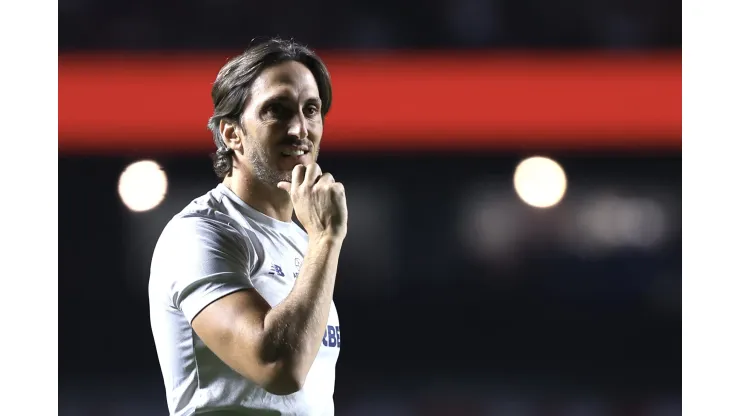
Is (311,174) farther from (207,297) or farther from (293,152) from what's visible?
(207,297)

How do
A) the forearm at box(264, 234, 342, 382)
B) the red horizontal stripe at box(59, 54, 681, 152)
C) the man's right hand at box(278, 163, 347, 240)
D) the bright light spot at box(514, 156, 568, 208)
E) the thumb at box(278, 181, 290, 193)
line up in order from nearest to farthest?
the forearm at box(264, 234, 342, 382) → the man's right hand at box(278, 163, 347, 240) → the thumb at box(278, 181, 290, 193) → the red horizontal stripe at box(59, 54, 681, 152) → the bright light spot at box(514, 156, 568, 208)

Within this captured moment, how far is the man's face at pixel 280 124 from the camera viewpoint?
108 cm

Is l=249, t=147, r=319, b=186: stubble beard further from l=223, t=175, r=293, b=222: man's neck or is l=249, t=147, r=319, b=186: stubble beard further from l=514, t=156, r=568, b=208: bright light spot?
l=514, t=156, r=568, b=208: bright light spot

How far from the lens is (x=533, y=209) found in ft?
8.15

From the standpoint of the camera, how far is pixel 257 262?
38.5 inches

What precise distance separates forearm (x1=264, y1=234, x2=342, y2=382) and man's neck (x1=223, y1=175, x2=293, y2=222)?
26 cm

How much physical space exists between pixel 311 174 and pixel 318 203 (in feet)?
0.18

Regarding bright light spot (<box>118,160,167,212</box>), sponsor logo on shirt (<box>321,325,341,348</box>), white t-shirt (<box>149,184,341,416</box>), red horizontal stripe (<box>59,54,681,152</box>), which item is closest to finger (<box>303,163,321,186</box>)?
white t-shirt (<box>149,184,341,416</box>)

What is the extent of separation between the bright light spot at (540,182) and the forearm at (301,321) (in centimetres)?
168

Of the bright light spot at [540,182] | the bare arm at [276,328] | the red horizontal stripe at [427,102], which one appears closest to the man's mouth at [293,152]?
the bare arm at [276,328]


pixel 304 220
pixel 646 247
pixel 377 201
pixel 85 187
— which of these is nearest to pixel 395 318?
pixel 377 201

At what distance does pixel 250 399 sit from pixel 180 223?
25cm

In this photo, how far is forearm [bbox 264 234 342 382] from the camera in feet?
2.66

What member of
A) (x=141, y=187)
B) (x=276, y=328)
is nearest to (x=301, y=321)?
(x=276, y=328)
